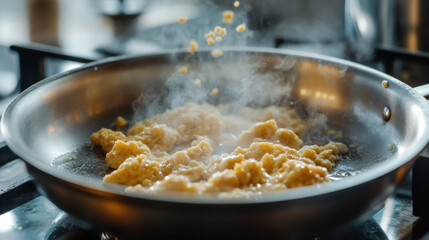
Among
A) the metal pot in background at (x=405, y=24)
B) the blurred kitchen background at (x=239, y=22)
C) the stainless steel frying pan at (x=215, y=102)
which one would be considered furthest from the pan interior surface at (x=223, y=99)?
the metal pot in background at (x=405, y=24)

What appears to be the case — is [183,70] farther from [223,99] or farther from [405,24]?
[405,24]

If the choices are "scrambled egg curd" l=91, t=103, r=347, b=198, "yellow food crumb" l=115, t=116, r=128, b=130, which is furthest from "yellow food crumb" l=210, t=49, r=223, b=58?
"yellow food crumb" l=115, t=116, r=128, b=130

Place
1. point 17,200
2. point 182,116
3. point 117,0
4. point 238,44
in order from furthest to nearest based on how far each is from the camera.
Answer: point 117,0, point 238,44, point 182,116, point 17,200

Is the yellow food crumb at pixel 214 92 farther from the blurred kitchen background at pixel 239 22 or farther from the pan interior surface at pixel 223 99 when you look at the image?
the blurred kitchen background at pixel 239 22

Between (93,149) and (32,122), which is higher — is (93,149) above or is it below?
below

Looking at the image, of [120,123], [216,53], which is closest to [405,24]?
→ [216,53]

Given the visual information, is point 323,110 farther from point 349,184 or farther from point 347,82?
point 349,184

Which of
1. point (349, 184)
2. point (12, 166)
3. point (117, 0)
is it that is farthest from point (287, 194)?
point (117, 0)

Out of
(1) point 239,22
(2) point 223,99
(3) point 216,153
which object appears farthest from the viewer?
(1) point 239,22
